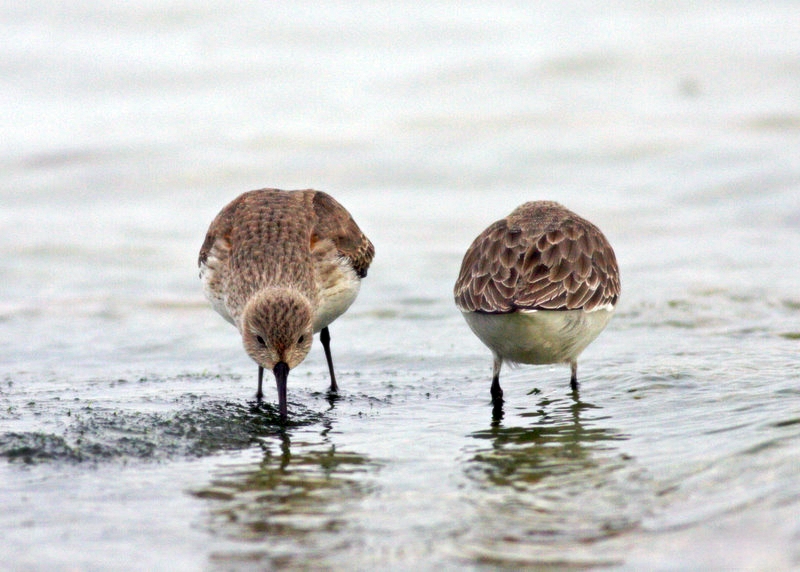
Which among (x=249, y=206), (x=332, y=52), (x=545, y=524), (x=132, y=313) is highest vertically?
(x=332, y=52)

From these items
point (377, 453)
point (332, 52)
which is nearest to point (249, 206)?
point (377, 453)

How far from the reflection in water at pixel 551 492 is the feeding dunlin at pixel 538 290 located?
65cm

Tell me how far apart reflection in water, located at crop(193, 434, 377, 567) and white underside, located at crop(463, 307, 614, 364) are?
5.42 feet

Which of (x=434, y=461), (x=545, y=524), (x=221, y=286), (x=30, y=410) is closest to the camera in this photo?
(x=545, y=524)

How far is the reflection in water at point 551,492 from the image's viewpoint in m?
4.83

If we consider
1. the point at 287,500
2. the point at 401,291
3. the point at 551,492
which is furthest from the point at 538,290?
the point at 401,291

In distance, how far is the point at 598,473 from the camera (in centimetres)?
592

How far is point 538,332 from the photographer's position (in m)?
7.74

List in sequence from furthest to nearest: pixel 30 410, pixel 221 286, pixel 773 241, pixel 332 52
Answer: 1. pixel 332 52
2. pixel 773 241
3. pixel 221 286
4. pixel 30 410

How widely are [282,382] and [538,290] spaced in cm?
182

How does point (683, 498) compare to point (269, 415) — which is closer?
point (683, 498)

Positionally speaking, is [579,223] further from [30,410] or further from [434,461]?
[30,410]

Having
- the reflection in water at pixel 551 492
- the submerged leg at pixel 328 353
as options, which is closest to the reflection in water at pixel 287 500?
the reflection in water at pixel 551 492

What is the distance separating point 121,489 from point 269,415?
1.85 meters
